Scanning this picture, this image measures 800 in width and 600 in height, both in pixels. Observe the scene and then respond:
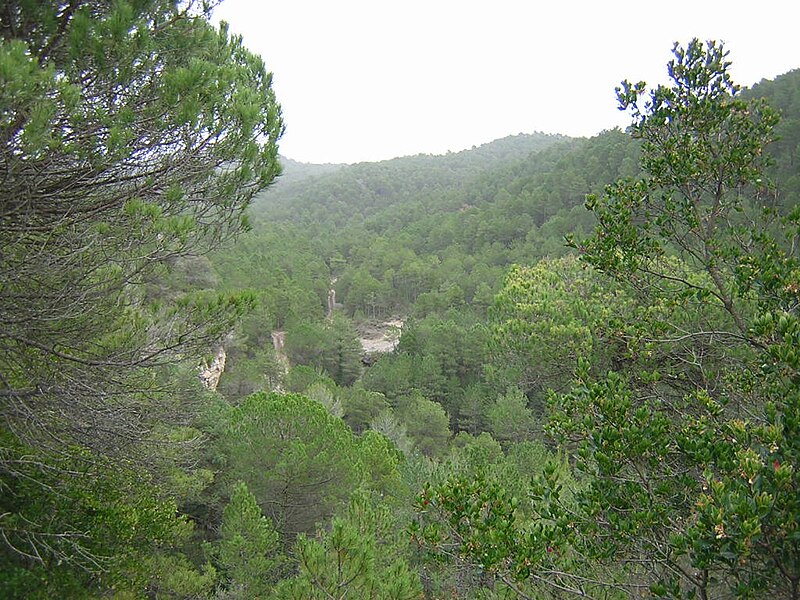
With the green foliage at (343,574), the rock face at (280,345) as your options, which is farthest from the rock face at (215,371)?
the green foliage at (343,574)

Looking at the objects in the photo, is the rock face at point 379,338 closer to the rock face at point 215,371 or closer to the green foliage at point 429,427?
the green foliage at point 429,427

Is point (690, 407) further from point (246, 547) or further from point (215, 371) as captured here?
point (215, 371)

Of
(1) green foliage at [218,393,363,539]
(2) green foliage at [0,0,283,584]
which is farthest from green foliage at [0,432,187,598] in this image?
(1) green foliage at [218,393,363,539]

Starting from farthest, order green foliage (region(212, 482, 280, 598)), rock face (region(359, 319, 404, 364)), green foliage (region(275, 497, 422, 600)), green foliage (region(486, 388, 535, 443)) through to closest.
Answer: rock face (region(359, 319, 404, 364)) → green foliage (region(486, 388, 535, 443)) → green foliage (region(212, 482, 280, 598)) → green foliage (region(275, 497, 422, 600))

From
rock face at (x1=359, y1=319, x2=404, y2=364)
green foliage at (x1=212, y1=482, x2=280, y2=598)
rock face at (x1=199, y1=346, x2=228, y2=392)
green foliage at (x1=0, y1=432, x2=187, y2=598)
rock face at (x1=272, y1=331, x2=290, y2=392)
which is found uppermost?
green foliage at (x1=0, y1=432, x2=187, y2=598)

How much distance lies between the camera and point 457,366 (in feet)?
80.3

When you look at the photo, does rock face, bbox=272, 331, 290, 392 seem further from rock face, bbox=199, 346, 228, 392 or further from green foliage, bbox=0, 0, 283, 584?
green foliage, bbox=0, 0, 283, 584

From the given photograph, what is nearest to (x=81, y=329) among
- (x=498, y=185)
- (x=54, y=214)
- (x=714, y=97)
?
(x=54, y=214)

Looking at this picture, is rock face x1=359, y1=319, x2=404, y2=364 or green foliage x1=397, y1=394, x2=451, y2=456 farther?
rock face x1=359, y1=319, x2=404, y2=364

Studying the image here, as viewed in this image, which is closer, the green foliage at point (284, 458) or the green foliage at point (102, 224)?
the green foliage at point (102, 224)

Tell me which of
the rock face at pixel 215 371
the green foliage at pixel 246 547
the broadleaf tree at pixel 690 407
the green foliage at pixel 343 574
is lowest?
the rock face at pixel 215 371

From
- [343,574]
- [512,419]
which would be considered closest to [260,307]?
[343,574]

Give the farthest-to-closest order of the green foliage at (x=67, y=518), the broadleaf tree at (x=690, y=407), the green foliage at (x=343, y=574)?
1. the green foliage at (x=343, y=574)
2. the green foliage at (x=67, y=518)
3. the broadleaf tree at (x=690, y=407)

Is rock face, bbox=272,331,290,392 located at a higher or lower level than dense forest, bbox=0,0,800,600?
lower
